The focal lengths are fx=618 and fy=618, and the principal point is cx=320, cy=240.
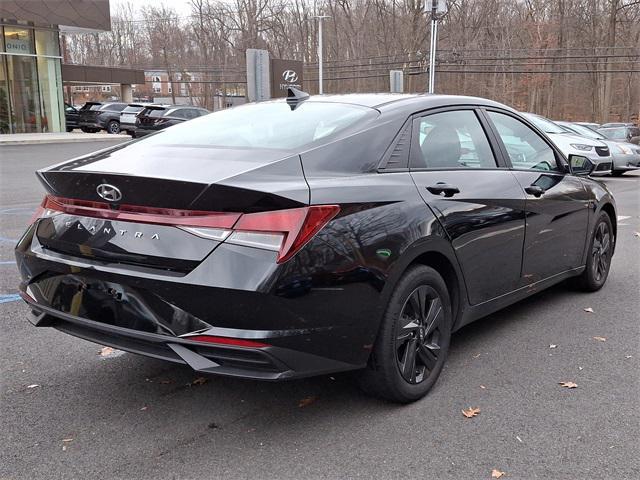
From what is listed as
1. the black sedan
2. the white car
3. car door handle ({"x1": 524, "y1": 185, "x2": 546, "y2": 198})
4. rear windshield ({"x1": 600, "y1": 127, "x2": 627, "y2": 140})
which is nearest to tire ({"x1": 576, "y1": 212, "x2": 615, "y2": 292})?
car door handle ({"x1": 524, "y1": 185, "x2": 546, "y2": 198})

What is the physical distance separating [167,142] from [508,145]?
2.37 metres

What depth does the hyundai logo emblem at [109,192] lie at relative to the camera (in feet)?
9.37

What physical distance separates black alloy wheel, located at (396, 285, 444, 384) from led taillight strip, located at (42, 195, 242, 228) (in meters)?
1.09

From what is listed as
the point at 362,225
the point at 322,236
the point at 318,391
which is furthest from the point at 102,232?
the point at 318,391

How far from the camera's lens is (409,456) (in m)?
2.82

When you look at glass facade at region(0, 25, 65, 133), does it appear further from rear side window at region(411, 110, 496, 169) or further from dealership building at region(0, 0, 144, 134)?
rear side window at region(411, 110, 496, 169)

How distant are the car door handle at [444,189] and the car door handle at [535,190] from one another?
0.91 metres

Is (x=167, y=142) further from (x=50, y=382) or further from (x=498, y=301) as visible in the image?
(x=498, y=301)

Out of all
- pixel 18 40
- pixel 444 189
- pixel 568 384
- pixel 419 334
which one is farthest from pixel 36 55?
pixel 568 384

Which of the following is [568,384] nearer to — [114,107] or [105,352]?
[105,352]

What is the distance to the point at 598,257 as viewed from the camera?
218 inches

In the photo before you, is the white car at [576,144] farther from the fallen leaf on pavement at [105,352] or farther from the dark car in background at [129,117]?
the dark car in background at [129,117]

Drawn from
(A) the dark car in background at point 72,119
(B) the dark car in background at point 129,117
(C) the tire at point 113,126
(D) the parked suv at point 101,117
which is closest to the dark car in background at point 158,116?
(B) the dark car in background at point 129,117

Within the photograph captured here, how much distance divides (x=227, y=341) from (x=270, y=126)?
1.51 m
